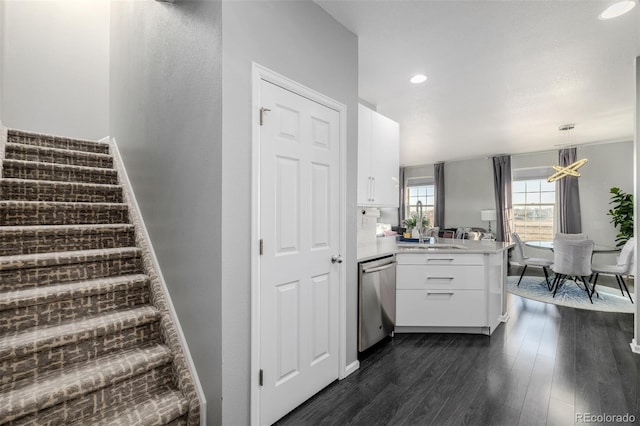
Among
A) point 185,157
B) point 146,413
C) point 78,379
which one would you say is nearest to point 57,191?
point 185,157

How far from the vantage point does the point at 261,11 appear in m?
1.76

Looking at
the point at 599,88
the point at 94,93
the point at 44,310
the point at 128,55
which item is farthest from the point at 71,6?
the point at 599,88

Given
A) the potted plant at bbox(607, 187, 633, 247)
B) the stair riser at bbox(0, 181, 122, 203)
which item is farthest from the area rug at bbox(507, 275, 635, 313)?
the stair riser at bbox(0, 181, 122, 203)

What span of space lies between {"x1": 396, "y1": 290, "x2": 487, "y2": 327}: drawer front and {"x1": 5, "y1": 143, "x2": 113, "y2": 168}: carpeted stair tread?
315cm

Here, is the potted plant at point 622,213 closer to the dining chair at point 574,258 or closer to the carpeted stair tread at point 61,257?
the dining chair at point 574,258

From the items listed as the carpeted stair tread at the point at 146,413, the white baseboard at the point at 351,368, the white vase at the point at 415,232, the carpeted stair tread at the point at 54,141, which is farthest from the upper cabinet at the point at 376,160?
the carpeted stair tread at the point at 54,141

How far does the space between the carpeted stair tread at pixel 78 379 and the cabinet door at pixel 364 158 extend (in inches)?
79.0

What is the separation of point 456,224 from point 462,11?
7.31 meters

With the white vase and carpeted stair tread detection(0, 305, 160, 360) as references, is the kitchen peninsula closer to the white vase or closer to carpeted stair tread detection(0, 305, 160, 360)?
the white vase

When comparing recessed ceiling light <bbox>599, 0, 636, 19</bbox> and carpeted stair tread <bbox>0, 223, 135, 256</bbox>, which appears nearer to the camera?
carpeted stair tread <bbox>0, 223, 135, 256</bbox>

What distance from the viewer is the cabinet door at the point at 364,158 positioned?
9.55 feet

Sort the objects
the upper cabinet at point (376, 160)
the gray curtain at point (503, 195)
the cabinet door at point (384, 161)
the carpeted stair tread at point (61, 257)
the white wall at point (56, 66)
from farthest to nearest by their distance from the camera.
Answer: the gray curtain at point (503, 195)
the white wall at point (56, 66)
the cabinet door at point (384, 161)
the upper cabinet at point (376, 160)
the carpeted stair tread at point (61, 257)

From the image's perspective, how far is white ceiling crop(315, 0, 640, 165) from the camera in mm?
2262

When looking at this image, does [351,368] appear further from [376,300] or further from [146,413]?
[146,413]
